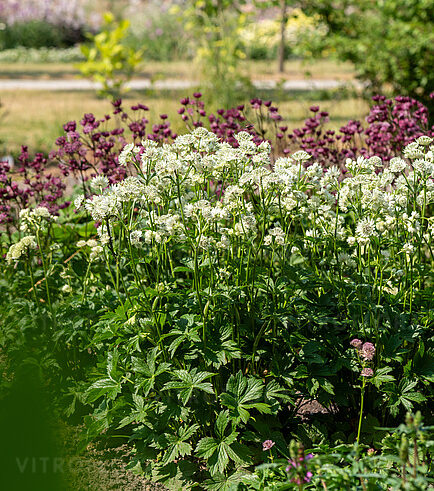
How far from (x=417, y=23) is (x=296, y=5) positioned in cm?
206

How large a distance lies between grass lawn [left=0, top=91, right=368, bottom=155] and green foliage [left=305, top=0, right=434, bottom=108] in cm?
71

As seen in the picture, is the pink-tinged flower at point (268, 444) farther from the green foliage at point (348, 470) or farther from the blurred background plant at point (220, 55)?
the blurred background plant at point (220, 55)

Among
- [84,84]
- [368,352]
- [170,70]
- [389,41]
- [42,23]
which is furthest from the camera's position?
[42,23]

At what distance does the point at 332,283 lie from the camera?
2818 mm

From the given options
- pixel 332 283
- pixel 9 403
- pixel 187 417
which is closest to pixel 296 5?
pixel 332 283

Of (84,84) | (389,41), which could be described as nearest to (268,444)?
(389,41)

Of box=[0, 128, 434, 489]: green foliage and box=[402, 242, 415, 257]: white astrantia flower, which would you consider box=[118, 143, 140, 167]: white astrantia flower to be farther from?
box=[402, 242, 415, 257]: white astrantia flower

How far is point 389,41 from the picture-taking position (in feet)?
28.0

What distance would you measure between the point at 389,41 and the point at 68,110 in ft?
18.6

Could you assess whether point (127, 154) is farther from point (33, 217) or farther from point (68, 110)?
point (68, 110)

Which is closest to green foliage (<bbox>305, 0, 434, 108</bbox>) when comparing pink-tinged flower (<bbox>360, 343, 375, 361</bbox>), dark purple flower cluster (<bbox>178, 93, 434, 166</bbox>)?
dark purple flower cluster (<bbox>178, 93, 434, 166</bbox>)

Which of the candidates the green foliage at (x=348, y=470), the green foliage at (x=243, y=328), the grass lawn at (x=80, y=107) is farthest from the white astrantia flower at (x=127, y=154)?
the grass lawn at (x=80, y=107)

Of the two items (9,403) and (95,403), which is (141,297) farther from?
(9,403)

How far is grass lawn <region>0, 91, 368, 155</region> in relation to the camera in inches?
340
